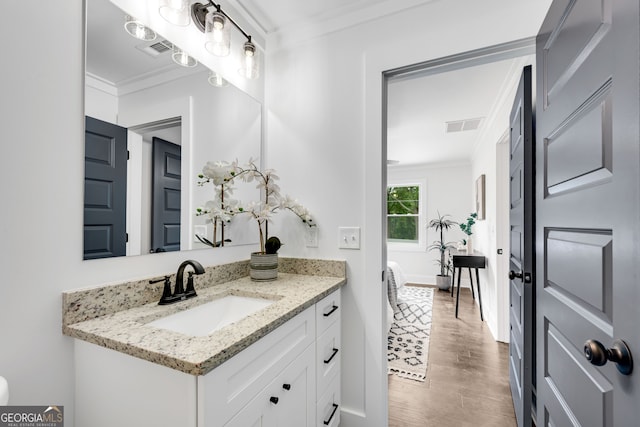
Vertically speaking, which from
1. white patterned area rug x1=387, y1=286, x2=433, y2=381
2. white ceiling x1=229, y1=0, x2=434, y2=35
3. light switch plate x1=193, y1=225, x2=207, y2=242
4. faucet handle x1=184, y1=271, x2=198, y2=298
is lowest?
white patterned area rug x1=387, y1=286, x2=433, y2=381

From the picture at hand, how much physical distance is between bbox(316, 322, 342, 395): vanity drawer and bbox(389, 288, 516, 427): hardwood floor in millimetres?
638

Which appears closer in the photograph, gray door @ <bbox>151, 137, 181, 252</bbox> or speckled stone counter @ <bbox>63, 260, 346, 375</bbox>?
speckled stone counter @ <bbox>63, 260, 346, 375</bbox>

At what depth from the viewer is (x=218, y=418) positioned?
714mm

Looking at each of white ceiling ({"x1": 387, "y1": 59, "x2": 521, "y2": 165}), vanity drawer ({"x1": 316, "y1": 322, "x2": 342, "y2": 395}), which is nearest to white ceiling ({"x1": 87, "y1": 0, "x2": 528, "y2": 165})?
white ceiling ({"x1": 387, "y1": 59, "x2": 521, "y2": 165})

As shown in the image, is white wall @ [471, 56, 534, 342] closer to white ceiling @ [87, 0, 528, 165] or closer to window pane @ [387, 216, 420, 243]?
white ceiling @ [87, 0, 528, 165]

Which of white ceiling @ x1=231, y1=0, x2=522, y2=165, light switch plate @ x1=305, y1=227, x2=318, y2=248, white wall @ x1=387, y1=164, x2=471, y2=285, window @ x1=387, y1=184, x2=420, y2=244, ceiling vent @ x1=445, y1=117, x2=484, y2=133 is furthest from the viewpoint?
window @ x1=387, y1=184, x2=420, y2=244

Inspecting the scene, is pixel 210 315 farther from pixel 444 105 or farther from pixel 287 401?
pixel 444 105

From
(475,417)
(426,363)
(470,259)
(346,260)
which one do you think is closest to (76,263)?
(346,260)

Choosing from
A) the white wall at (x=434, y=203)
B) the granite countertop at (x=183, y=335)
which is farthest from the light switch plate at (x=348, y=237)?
the white wall at (x=434, y=203)

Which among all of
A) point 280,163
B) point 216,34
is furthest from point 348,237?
point 216,34

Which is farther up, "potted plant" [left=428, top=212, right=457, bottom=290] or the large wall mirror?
the large wall mirror

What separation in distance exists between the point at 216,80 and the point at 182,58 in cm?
21

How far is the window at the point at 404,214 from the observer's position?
18.7ft

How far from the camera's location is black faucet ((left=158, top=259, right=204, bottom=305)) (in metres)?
1.12
